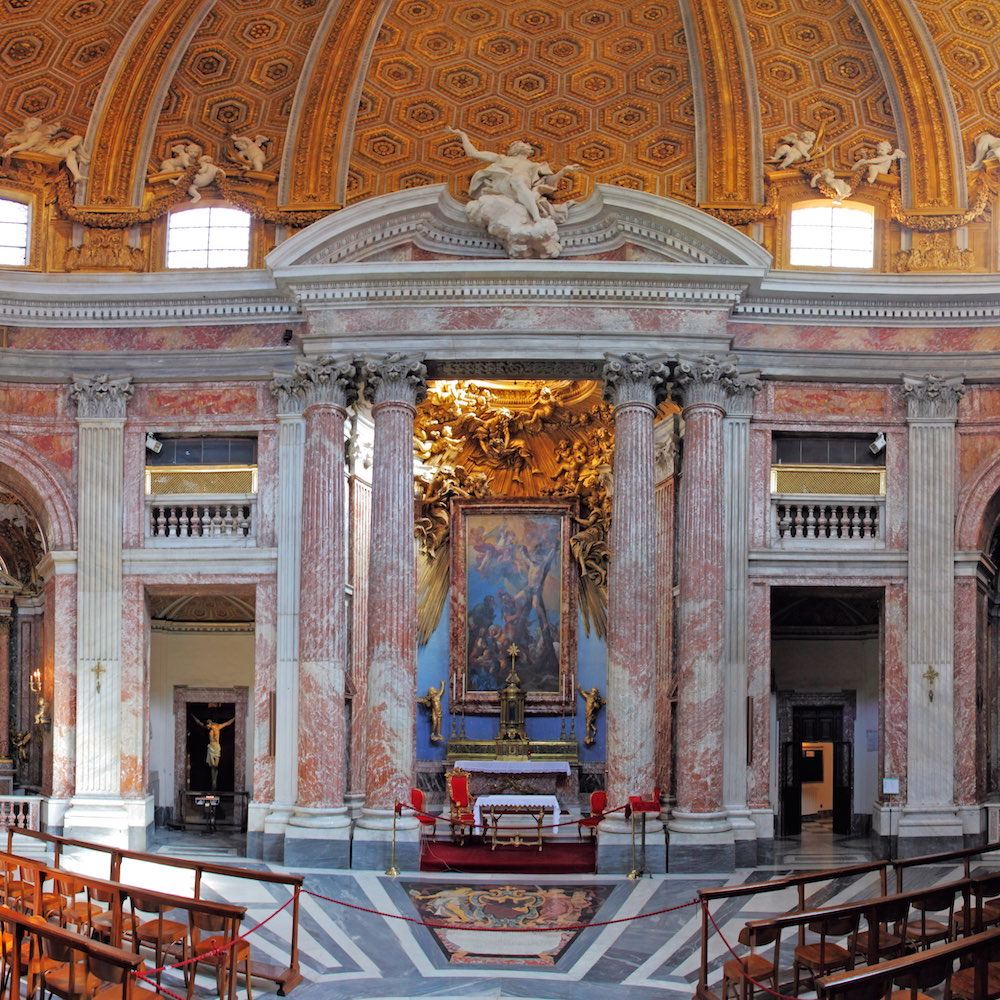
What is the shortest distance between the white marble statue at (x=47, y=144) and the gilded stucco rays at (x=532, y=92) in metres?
4.45

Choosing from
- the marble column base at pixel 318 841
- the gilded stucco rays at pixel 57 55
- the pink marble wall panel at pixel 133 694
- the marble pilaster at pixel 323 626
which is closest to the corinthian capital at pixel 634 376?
the marble pilaster at pixel 323 626

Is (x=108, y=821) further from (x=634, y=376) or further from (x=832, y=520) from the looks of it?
(x=832, y=520)

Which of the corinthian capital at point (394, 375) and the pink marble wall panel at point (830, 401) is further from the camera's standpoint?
the pink marble wall panel at point (830, 401)

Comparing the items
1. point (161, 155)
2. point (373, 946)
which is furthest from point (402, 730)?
point (161, 155)

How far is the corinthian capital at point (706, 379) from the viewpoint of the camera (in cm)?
2203

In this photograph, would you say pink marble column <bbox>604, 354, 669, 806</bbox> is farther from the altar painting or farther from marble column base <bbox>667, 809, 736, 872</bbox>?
the altar painting

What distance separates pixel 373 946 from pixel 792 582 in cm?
922

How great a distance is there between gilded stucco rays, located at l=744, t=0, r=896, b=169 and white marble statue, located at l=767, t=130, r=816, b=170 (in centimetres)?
20

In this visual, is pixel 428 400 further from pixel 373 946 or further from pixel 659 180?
pixel 373 946

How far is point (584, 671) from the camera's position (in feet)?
86.4

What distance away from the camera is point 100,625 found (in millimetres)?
22359

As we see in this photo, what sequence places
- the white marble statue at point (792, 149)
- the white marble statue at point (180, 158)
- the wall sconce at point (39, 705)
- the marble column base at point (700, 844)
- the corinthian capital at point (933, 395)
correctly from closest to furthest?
the marble column base at point (700, 844) → the corinthian capital at point (933, 395) → the white marble statue at point (792, 149) → the white marble statue at point (180, 158) → the wall sconce at point (39, 705)

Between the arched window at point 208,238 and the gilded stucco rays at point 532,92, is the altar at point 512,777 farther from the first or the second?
the gilded stucco rays at point 532,92

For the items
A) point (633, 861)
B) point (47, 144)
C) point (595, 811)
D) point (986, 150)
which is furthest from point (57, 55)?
point (633, 861)
